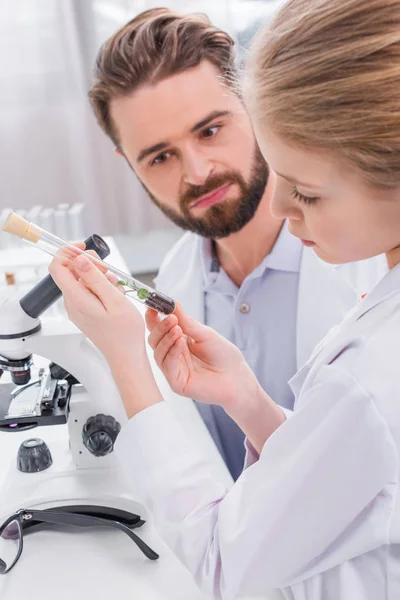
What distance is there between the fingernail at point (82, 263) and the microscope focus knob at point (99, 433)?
0.71ft

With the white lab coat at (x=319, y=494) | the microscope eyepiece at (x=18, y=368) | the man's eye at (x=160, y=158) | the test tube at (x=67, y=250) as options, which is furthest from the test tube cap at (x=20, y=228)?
the man's eye at (x=160, y=158)

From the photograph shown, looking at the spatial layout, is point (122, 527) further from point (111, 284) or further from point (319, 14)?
point (319, 14)

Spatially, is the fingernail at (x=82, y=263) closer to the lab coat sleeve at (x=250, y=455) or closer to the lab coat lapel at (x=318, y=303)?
the lab coat sleeve at (x=250, y=455)

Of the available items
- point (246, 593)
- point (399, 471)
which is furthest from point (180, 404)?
point (399, 471)

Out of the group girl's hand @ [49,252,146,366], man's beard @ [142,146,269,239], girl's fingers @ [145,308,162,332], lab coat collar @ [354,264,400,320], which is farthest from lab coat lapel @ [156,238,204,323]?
lab coat collar @ [354,264,400,320]

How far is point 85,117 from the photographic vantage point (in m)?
2.36

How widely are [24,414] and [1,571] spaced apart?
0.19m

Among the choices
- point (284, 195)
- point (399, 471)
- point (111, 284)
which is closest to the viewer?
point (399, 471)

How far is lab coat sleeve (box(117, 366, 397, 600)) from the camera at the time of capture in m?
0.50

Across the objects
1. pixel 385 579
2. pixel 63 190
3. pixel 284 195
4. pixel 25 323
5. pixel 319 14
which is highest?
pixel 319 14

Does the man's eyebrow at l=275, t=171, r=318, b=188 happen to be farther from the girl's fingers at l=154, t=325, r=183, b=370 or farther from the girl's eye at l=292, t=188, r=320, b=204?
the girl's fingers at l=154, t=325, r=183, b=370

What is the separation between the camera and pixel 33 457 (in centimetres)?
84

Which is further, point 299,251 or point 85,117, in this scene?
point 85,117

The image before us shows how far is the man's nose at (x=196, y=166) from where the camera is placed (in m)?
1.13
